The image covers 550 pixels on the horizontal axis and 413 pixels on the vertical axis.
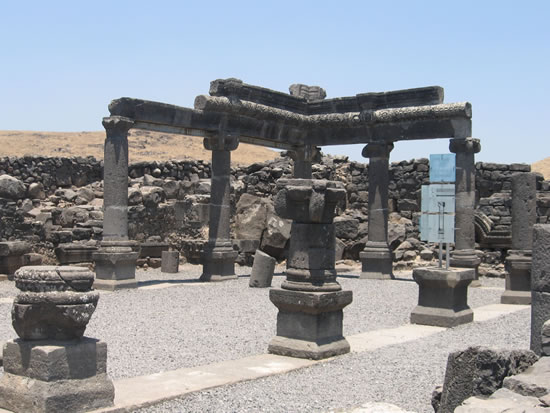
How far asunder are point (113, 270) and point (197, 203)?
615 centimetres

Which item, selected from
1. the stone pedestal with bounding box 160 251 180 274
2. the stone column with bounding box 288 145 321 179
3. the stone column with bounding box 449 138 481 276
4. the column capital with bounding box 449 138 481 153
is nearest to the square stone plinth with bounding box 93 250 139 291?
the stone pedestal with bounding box 160 251 180 274

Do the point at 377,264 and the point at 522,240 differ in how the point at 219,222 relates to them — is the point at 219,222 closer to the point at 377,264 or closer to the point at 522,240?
the point at 377,264

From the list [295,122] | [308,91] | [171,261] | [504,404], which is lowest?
[171,261]

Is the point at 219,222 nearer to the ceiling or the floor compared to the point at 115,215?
nearer to the floor

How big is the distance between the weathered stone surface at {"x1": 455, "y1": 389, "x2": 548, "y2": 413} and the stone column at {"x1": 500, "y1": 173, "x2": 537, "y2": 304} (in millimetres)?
9458

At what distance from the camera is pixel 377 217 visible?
1766cm

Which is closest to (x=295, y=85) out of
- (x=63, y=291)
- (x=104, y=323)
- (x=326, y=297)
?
(x=104, y=323)

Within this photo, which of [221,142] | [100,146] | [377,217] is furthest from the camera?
[100,146]

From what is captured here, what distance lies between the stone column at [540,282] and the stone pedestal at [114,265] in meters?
9.30

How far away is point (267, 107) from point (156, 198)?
4326mm

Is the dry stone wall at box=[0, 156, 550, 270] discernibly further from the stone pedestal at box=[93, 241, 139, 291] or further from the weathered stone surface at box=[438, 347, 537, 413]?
the weathered stone surface at box=[438, 347, 537, 413]

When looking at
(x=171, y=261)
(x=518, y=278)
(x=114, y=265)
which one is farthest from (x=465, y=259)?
(x=114, y=265)

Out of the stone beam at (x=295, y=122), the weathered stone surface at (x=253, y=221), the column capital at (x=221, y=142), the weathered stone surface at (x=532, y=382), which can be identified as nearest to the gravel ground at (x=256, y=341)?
the weathered stone surface at (x=532, y=382)

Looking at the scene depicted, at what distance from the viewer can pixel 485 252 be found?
64.8 feet
